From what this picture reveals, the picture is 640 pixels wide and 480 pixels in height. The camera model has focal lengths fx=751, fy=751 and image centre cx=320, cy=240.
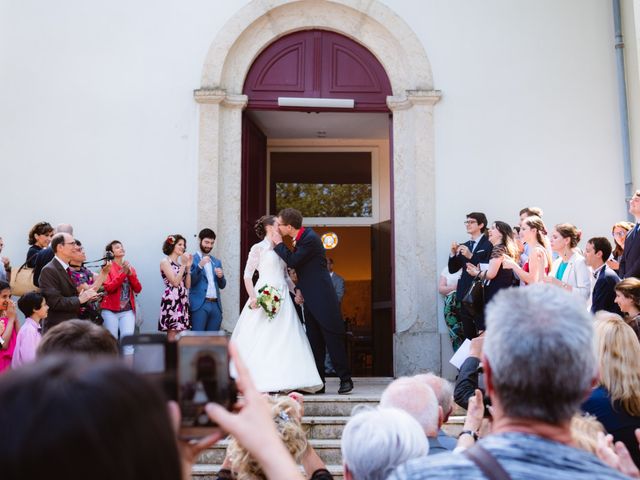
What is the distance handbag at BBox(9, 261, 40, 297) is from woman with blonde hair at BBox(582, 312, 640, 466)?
6.66 meters

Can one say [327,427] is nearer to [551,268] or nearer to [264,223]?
[264,223]

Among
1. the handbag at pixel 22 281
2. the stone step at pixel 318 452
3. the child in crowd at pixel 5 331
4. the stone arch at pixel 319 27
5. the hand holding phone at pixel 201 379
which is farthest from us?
the stone arch at pixel 319 27

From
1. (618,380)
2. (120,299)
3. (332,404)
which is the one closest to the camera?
(618,380)

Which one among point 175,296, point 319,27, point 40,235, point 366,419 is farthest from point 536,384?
point 319,27

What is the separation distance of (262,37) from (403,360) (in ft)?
15.7

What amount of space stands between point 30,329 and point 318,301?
3158 mm

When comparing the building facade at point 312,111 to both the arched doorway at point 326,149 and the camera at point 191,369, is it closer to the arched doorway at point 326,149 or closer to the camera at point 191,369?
the arched doorway at point 326,149

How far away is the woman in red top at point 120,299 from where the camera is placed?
27.7 ft

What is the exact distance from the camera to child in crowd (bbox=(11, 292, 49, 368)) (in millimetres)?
6352

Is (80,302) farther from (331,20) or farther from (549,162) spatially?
(549,162)

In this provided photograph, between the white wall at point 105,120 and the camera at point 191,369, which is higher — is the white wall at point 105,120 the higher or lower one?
the higher one

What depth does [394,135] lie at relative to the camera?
1022 centimetres

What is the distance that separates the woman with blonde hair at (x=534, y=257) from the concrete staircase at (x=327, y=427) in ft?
5.02

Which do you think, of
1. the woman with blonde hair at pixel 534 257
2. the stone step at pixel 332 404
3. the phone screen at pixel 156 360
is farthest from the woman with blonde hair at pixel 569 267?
the phone screen at pixel 156 360
